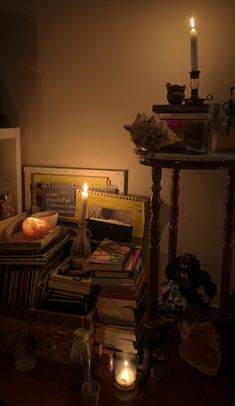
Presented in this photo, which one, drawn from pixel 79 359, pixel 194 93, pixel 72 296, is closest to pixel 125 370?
pixel 79 359

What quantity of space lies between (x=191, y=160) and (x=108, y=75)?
2.47 ft

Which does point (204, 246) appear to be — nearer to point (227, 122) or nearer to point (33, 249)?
point (227, 122)

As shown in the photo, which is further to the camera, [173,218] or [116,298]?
[173,218]

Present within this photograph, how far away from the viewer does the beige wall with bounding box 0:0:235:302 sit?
161 cm

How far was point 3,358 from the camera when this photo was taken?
1460 millimetres

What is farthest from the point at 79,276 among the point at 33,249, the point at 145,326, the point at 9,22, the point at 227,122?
the point at 9,22

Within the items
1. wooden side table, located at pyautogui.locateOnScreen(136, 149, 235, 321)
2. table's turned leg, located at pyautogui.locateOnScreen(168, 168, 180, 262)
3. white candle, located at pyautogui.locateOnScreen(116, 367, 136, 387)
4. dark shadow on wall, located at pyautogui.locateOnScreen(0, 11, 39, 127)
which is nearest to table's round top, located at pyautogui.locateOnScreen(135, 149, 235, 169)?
wooden side table, located at pyautogui.locateOnScreen(136, 149, 235, 321)

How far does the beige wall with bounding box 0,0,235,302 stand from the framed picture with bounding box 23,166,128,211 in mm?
42

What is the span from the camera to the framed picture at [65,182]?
1.82 meters

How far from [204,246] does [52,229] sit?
0.72m

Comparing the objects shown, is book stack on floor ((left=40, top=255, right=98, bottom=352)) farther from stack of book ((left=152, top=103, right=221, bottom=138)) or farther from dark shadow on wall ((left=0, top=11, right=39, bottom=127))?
dark shadow on wall ((left=0, top=11, right=39, bottom=127))

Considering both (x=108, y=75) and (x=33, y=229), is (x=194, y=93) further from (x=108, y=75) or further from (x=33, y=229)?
(x=33, y=229)

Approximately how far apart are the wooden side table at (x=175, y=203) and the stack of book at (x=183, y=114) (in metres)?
0.15

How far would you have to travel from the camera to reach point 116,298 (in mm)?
1395
